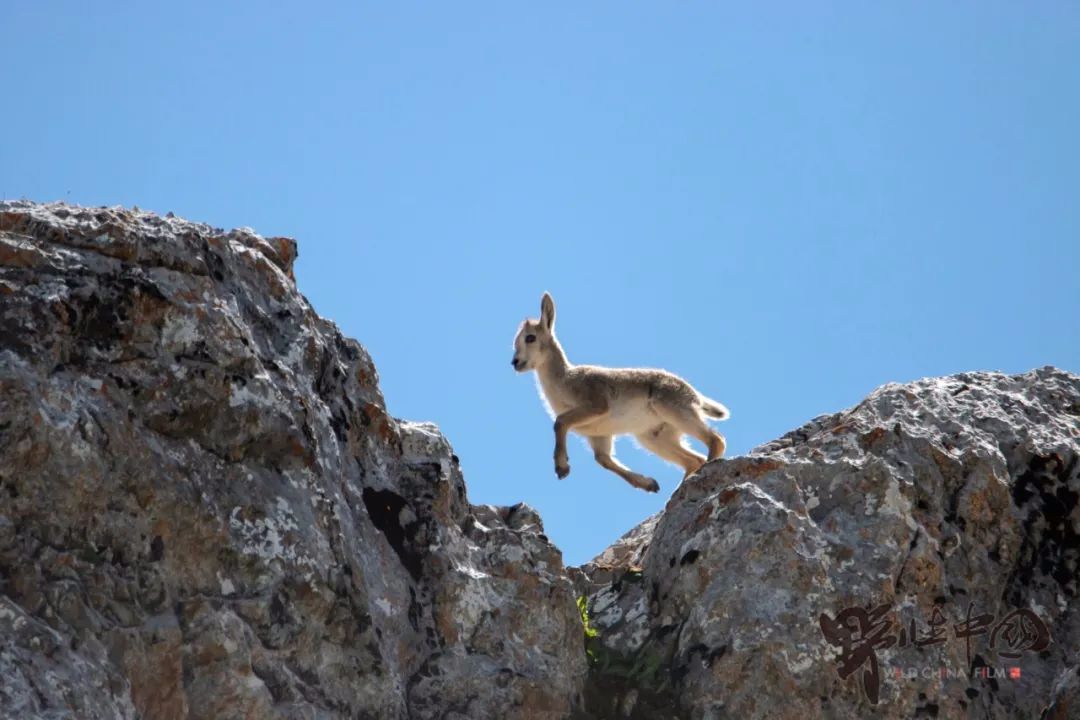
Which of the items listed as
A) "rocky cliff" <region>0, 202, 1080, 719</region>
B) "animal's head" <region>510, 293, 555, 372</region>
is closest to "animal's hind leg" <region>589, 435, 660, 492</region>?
"animal's head" <region>510, 293, 555, 372</region>

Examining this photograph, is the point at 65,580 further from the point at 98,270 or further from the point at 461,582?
the point at 461,582

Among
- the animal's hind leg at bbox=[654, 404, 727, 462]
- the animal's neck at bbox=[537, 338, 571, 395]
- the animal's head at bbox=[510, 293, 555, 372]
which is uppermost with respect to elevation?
the animal's head at bbox=[510, 293, 555, 372]

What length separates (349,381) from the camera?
1132 centimetres

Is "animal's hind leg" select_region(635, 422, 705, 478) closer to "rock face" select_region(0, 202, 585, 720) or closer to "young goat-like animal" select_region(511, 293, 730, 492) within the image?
"young goat-like animal" select_region(511, 293, 730, 492)

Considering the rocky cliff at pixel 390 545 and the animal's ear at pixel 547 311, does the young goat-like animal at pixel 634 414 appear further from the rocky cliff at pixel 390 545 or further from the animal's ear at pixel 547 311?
the rocky cliff at pixel 390 545

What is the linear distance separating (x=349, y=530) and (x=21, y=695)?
3.09m

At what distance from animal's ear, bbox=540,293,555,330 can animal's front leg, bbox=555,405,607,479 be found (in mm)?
2728

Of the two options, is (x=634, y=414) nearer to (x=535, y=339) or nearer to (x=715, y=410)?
(x=715, y=410)

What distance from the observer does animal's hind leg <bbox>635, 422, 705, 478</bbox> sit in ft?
59.3

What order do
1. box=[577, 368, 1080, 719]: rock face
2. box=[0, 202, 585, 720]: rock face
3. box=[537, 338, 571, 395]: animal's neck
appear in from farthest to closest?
box=[537, 338, 571, 395]: animal's neck → box=[577, 368, 1080, 719]: rock face → box=[0, 202, 585, 720]: rock face

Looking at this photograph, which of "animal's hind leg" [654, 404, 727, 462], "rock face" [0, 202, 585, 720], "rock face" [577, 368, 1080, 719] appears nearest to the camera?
"rock face" [0, 202, 585, 720]

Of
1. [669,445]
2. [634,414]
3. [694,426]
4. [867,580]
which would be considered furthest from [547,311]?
[867,580]

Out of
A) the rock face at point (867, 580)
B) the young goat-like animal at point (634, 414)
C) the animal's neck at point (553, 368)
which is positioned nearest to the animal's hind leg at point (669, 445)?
the young goat-like animal at point (634, 414)

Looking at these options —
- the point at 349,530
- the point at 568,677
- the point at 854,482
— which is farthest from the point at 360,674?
the point at 854,482
